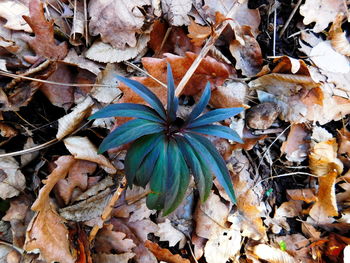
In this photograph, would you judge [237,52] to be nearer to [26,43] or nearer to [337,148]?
[337,148]

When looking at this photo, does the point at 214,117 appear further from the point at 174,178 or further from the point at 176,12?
the point at 176,12

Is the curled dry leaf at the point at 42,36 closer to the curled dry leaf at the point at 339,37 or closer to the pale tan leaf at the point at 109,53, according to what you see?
the pale tan leaf at the point at 109,53

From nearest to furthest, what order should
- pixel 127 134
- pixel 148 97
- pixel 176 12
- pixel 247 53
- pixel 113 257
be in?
pixel 127 134
pixel 148 97
pixel 113 257
pixel 176 12
pixel 247 53

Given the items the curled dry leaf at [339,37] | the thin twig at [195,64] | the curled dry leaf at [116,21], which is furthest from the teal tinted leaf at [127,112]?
the curled dry leaf at [339,37]

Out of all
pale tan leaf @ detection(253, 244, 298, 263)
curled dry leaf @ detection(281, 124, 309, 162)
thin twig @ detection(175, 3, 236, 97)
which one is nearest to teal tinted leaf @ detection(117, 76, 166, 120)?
thin twig @ detection(175, 3, 236, 97)

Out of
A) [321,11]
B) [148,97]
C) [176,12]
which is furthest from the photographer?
[321,11]

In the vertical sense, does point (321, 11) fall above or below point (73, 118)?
above

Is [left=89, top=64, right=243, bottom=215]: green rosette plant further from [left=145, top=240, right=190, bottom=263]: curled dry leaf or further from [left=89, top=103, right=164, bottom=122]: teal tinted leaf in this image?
[left=145, top=240, right=190, bottom=263]: curled dry leaf

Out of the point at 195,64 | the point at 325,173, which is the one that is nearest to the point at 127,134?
the point at 195,64
